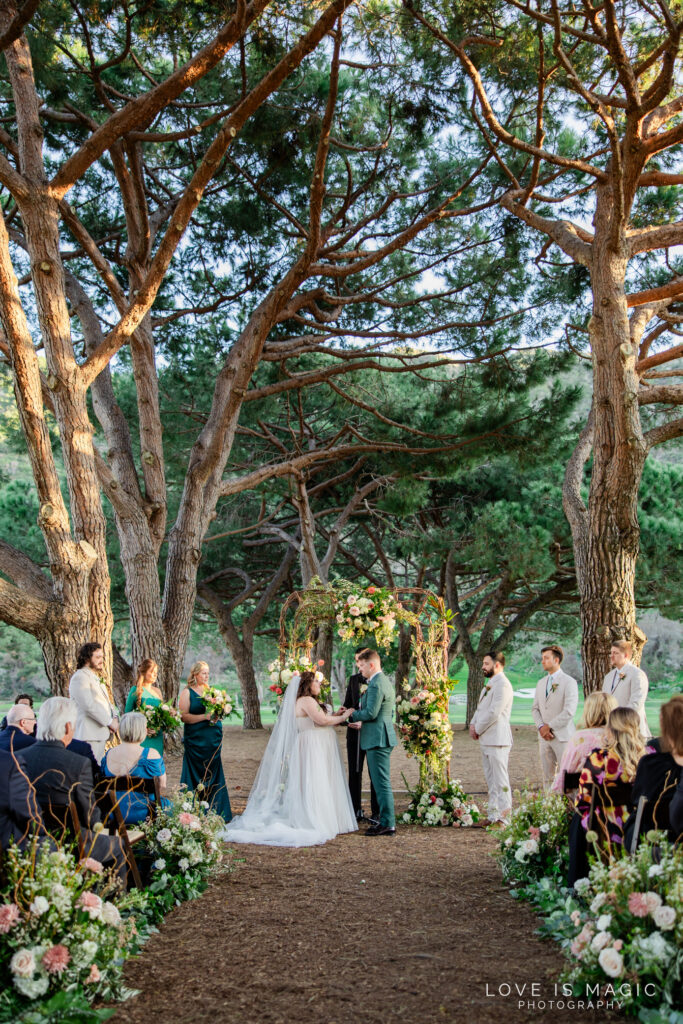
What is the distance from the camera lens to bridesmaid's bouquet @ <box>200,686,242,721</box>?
23.4 feet

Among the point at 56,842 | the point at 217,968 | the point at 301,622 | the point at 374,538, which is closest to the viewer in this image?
the point at 56,842

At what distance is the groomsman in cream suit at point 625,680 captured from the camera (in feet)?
20.8

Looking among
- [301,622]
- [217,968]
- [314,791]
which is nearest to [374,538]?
[301,622]

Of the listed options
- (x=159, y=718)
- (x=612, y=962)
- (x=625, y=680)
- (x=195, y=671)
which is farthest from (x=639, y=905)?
(x=195, y=671)

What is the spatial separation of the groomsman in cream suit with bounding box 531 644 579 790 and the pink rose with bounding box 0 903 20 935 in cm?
471

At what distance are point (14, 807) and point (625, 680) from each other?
14.8 ft

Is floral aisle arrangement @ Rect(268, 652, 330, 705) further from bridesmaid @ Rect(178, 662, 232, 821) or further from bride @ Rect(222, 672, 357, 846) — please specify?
bridesmaid @ Rect(178, 662, 232, 821)

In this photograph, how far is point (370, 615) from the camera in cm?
832

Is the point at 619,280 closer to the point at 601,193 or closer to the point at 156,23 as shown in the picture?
the point at 601,193

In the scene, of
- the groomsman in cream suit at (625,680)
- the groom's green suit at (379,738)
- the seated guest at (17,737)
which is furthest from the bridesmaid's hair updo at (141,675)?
the groomsman in cream suit at (625,680)

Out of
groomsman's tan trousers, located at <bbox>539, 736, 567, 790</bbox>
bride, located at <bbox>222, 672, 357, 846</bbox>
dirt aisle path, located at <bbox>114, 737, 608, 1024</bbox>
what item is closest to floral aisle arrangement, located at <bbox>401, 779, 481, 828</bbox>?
bride, located at <bbox>222, 672, 357, 846</bbox>

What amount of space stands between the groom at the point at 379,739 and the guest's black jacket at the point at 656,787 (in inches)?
147

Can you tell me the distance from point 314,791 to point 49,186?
18.5 feet

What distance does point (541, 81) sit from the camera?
23.4ft
